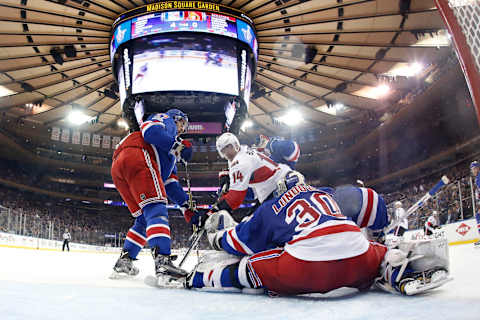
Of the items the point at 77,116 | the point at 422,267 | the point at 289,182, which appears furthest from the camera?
the point at 77,116

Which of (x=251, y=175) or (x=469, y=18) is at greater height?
(x=469, y=18)

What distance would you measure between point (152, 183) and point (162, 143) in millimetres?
362

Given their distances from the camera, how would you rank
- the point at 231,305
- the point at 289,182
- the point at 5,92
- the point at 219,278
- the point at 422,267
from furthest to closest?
the point at 5,92 → the point at 289,182 → the point at 219,278 → the point at 422,267 → the point at 231,305

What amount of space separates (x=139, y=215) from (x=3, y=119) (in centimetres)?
2207

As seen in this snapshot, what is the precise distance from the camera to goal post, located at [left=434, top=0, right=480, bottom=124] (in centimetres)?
130

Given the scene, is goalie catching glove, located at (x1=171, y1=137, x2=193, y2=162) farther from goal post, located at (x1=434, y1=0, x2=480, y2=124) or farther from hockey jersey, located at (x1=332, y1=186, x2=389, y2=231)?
goal post, located at (x1=434, y1=0, x2=480, y2=124)

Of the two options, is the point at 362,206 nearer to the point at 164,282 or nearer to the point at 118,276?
the point at 164,282

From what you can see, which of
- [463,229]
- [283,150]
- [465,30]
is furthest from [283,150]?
[463,229]

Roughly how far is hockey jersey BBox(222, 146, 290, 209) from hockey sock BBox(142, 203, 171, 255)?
1.75 ft

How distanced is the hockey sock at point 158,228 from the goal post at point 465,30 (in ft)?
7.41

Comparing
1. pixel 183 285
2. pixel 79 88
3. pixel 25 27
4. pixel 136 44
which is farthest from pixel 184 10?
pixel 183 285

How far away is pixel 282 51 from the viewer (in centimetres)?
1225

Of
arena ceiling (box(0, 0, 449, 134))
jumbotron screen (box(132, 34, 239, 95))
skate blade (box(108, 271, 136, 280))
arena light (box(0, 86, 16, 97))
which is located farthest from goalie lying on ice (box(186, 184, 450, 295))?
arena light (box(0, 86, 16, 97))

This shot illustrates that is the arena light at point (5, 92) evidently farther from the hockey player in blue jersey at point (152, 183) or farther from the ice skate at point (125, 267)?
the ice skate at point (125, 267)
